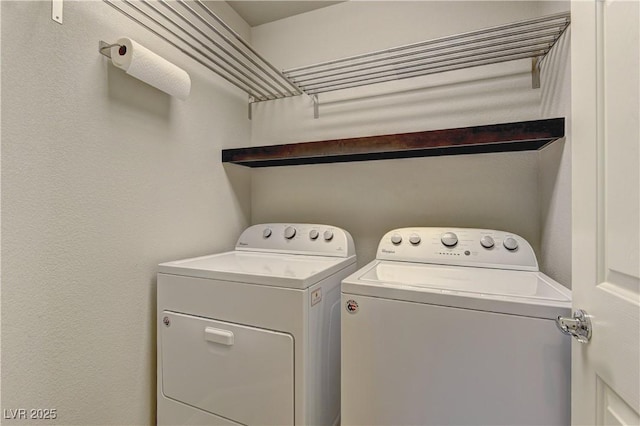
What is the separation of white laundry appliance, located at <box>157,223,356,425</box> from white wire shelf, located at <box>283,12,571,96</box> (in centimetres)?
97

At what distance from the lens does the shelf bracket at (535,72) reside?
130 cm

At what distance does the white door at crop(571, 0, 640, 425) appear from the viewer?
1.60 feet

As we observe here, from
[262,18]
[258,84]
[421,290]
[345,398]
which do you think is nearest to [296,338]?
[345,398]

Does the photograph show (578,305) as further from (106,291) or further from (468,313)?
(106,291)

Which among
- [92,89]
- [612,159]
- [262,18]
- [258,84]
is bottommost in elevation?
[612,159]

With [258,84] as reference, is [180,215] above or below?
below

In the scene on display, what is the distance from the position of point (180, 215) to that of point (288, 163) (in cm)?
71

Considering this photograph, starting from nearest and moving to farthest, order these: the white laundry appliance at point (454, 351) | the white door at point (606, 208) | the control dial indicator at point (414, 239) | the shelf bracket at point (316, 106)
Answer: the white door at point (606, 208)
the white laundry appliance at point (454, 351)
the control dial indicator at point (414, 239)
the shelf bracket at point (316, 106)

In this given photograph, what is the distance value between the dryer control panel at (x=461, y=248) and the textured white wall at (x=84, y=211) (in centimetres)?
103

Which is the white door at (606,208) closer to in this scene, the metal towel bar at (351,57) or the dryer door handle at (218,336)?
the metal towel bar at (351,57)

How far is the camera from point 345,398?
909 millimetres

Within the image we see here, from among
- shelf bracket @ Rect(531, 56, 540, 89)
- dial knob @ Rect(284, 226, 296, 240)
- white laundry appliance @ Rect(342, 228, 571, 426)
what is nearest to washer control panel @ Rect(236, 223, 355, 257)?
dial knob @ Rect(284, 226, 296, 240)

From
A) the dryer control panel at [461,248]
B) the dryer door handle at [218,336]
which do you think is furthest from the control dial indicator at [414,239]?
the dryer door handle at [218,336]

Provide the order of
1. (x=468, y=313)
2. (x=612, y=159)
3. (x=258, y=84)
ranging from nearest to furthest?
(x=612, y=159), (x=468, y=313), (x=258, y=84)
